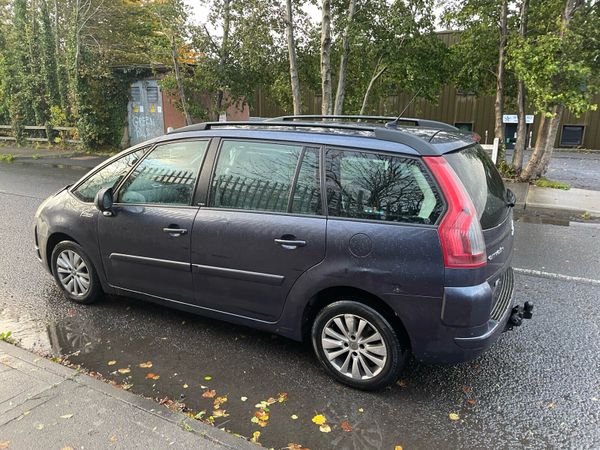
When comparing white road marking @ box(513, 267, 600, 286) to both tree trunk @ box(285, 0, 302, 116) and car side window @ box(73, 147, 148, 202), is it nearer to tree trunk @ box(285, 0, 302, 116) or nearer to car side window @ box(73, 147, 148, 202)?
car side window @ box(73, 147, 148, 202)

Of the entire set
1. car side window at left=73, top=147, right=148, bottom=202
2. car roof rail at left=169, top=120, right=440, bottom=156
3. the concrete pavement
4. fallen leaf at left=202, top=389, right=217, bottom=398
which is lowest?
fallen leaf at left=202, top=389, right=217, bottom=398

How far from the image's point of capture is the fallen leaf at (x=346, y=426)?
274 cm

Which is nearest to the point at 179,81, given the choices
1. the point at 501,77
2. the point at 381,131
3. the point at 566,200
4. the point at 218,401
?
the point at 501,77

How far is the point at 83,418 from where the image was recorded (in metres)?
2.69

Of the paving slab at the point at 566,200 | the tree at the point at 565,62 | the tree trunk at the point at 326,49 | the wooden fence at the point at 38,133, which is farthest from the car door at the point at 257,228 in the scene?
the wooden fence at the point at 38,133

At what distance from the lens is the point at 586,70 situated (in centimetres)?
873

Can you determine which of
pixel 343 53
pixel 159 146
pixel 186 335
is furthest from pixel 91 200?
pixel 343 53

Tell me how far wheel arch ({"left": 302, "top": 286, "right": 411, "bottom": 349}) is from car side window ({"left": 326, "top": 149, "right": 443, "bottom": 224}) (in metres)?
0.50

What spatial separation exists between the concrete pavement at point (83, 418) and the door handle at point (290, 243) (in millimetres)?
1199

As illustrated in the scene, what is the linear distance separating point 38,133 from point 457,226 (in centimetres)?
2194

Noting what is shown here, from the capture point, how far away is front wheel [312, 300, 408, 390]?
9.77ft

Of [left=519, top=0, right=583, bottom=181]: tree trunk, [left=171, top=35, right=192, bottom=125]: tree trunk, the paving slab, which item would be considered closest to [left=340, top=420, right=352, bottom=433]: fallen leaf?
the paving slab

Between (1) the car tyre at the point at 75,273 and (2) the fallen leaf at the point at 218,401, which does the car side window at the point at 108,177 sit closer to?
(1) the car tyre at the point at 75,273

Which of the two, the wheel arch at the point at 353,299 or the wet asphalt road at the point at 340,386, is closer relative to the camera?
the wet asphalt road at the point at 340,386
